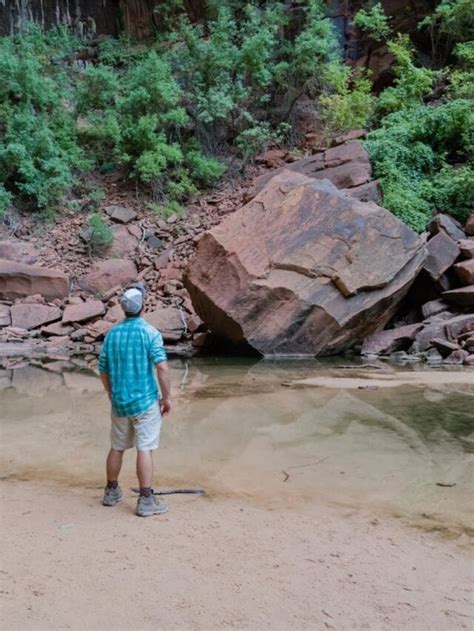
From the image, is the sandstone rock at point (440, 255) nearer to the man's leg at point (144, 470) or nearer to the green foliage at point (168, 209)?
the green foliage at point (168, 209)

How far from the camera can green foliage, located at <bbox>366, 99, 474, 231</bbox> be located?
1242cm

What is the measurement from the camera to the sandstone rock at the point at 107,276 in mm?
13570

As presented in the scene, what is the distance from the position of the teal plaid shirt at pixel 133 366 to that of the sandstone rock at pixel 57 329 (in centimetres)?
873

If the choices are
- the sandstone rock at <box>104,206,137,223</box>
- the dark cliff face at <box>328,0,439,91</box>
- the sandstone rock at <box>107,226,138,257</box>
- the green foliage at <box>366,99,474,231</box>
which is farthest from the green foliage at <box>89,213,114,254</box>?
the dark cliff face at <box>328,0,439,91</box>

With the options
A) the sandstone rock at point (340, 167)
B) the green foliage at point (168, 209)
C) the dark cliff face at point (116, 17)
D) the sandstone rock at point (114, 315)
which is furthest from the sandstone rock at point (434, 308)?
the dark cliff face at point (116, 17)

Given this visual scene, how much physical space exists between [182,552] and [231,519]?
479 mm

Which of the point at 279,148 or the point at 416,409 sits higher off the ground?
the point at 279,148

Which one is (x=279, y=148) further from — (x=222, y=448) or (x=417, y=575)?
(x=417, y=575)

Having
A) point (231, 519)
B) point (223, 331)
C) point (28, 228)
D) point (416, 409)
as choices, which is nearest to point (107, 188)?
point (28, 228)

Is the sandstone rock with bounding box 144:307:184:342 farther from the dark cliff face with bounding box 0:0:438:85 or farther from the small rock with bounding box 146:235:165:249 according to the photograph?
the dark cliff face with bounding box 0:0:438:85

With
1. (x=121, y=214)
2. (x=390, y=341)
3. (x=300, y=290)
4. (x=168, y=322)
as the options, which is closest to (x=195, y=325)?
(x=168, y=322)

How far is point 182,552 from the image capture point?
9.52 feet

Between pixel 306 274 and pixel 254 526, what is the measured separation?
23.3ft

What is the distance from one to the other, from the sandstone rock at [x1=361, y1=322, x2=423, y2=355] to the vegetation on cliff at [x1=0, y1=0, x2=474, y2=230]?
5147 mm
